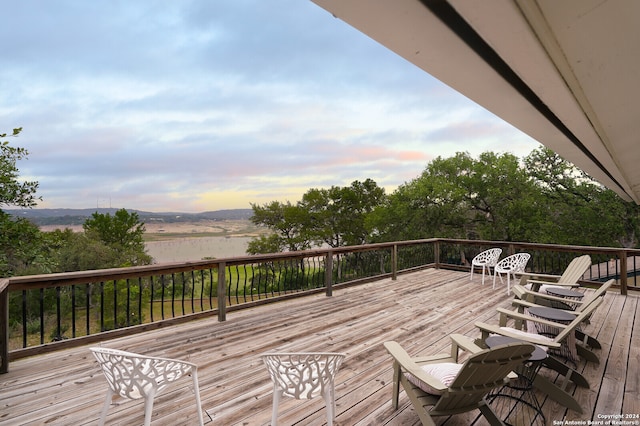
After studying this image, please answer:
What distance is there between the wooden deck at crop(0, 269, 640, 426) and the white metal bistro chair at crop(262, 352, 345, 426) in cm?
55

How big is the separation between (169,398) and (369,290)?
4435 mm

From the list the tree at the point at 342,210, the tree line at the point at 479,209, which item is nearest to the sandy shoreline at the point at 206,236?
the tree at the point at 342,210

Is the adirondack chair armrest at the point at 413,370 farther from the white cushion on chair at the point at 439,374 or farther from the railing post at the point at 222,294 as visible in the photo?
the railing post at the point at 222,294

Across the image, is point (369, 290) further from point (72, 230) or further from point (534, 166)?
point (72, 230)

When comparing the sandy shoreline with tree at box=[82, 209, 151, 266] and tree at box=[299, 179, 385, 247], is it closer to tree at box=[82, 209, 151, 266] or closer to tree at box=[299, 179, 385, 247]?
tree at box=[82, 209, 151, 266]

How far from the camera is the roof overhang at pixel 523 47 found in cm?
37

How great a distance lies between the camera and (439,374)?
2.18 metres

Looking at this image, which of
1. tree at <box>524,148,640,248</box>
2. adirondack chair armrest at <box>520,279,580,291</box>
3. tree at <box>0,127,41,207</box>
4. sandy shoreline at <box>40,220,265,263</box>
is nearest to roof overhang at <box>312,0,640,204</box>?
adirondack chair armrest at <box>520,279,580,291</box>

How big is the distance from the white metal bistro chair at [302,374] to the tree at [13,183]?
12867 millimetres

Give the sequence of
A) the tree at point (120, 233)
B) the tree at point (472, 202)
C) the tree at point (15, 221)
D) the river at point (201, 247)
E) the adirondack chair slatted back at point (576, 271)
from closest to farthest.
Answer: the adirondack chair slatted back at point (576, 271) → the tree at point (15, 221) → the tree at point (472, 202) → the river at point (201, 247) → the tree at point (120, 233)

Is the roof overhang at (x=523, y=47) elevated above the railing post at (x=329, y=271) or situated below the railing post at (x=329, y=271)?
above

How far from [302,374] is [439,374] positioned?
1010mm

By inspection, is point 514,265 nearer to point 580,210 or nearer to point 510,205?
point 510,205

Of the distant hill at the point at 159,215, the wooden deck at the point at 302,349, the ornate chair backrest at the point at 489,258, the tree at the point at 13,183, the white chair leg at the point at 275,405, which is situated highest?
the tree at the point at 13,183
